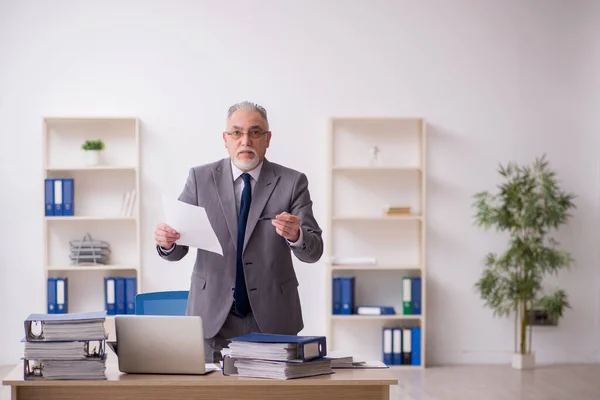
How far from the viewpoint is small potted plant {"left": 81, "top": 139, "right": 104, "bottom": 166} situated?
6787mm

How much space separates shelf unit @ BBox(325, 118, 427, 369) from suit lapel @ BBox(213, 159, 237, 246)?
12.7ft

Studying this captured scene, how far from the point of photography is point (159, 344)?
261 cm

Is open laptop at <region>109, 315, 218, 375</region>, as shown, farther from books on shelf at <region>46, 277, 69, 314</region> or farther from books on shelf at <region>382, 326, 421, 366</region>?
books on shelf at <region>382, 326, 421, 366</region>

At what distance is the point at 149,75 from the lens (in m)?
7.05

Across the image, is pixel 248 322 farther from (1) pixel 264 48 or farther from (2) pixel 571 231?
(2) pixel 571 231

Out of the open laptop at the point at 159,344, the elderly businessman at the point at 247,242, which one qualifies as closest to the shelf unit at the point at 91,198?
the elderly businessman at the point at 247,242

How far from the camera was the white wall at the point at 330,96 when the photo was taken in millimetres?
7016

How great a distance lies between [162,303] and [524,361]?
4.10 m

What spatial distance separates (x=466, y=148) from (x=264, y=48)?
1969mm

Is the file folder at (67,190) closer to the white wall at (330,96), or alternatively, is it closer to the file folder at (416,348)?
the white wall at (330,96)

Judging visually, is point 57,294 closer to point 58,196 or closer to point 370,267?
point 58,196

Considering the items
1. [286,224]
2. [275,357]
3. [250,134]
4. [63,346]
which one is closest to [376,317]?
[250,134]

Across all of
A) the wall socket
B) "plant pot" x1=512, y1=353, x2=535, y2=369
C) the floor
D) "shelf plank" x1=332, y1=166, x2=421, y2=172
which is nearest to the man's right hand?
the floor

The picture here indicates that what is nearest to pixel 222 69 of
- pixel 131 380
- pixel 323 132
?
pixel 323 132
